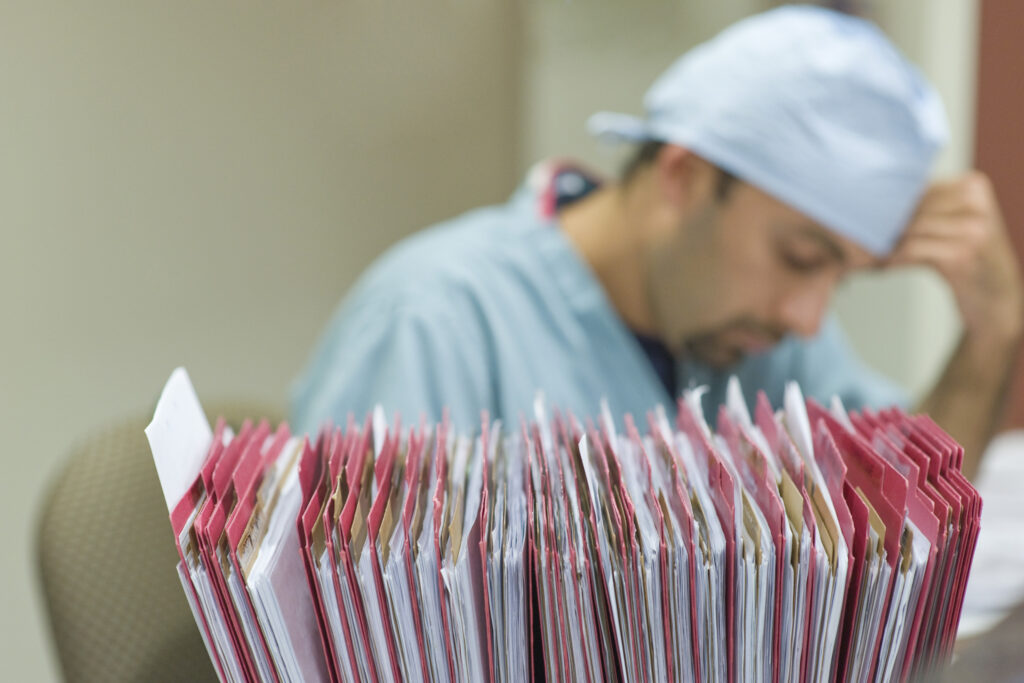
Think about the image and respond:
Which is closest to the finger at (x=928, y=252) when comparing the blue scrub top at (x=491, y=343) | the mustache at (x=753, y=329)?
the mustache at (x=753, y=329)

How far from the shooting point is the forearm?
3.41 ft

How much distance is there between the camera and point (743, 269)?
945mm

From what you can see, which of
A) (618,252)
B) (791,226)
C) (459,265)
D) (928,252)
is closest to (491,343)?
(459,265)

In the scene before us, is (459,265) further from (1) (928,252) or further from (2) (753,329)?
(1) (928,252)

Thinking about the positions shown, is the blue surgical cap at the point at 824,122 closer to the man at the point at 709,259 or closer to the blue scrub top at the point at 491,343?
the man at the point at 709,259

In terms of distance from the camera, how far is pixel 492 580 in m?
0.33

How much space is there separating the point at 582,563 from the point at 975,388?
36.7 inches

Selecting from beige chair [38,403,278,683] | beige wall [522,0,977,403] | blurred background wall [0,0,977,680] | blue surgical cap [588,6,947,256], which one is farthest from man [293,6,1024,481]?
blurred background wall [0,0,977,680]

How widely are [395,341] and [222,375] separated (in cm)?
103

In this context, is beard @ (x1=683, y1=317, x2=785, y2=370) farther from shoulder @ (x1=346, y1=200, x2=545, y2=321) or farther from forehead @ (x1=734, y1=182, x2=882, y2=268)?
shoulder @ (x1=346, y1=200, x2=545, y2=321)

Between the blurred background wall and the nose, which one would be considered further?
the blurred background wall

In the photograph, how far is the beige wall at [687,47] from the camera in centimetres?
136

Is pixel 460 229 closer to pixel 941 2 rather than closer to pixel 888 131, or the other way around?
pixel 888 131

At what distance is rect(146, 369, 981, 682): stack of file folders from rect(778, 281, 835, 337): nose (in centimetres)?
60
